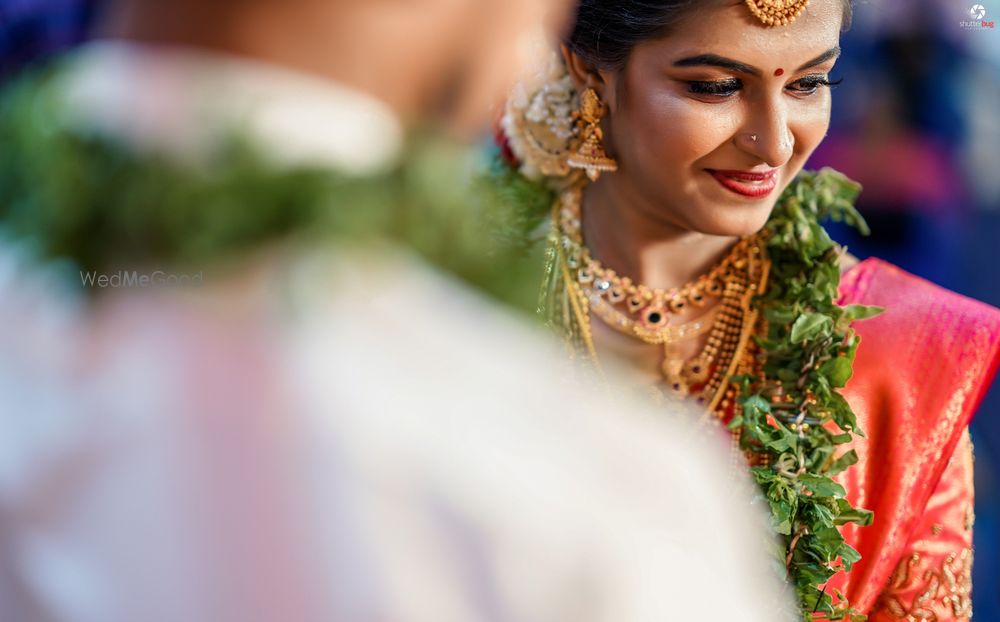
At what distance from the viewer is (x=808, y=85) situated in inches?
56.3

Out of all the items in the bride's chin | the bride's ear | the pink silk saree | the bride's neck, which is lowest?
the pink silk saree

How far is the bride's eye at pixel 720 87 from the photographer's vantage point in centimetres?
140

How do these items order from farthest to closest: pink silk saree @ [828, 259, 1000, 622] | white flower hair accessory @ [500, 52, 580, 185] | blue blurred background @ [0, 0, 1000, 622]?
blue blurred background @ [0, 0, 1000, 622], white flower hair accessory @ [500, 52, 580, 185], pink silk saree @ [828, 259, 1000, 622]

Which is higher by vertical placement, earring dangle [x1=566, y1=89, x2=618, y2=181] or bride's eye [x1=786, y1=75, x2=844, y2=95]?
bride's eye [x1=786, y1=75, x2=844, y2=95]

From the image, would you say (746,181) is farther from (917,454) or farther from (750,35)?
(917,454)

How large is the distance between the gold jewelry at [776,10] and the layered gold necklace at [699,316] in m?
0.37

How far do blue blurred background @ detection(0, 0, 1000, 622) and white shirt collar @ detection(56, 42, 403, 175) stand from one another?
2858 millimetres

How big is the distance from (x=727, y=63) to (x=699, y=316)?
42 centimetres

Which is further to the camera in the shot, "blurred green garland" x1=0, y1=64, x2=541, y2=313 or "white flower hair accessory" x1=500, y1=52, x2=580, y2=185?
"white flower hair accessory" x1=500, y1=52, x2=580, y2=185

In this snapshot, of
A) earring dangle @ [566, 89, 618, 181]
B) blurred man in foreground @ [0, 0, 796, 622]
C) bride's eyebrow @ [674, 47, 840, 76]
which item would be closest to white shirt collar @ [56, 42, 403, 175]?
blurred man in foreground @ [0, 0, 796, 622]

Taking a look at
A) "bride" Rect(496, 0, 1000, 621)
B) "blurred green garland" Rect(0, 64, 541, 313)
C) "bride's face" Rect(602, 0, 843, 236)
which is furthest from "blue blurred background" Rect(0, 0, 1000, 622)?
"blurred green garland" Rect(0, 64, 541, 313)

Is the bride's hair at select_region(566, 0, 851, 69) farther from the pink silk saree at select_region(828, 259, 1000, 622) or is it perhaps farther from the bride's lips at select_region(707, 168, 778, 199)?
the pink silk saree at select_region(828, 259, 1000, 622)

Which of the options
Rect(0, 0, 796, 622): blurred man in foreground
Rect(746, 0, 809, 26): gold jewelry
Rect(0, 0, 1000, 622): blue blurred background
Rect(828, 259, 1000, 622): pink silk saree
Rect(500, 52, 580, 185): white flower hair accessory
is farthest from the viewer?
Rect(0, 0, 1000, 622): blue blurred background

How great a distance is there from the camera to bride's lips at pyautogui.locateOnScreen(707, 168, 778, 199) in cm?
144
